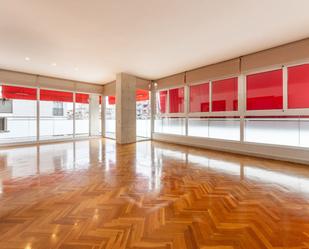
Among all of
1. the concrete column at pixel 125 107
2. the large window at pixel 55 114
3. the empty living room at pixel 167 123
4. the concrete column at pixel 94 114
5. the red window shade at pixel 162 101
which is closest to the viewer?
the empty living room at pixel 167 123

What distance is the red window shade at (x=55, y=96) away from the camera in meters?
7.41

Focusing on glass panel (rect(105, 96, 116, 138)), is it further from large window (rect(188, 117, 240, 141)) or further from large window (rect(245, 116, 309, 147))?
large window (rect(245, 116, 309, 147))

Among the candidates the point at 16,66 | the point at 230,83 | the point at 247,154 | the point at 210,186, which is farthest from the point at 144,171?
the point at 16,66

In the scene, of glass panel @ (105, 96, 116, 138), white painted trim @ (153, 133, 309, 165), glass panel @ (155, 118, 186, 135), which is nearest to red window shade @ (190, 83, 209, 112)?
glass panel @ (155, 118, 186, 135)

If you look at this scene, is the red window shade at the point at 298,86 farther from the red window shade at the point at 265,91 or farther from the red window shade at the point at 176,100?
the red window shade at the point at 176,100

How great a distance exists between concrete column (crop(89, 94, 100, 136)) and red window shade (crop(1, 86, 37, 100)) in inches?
102

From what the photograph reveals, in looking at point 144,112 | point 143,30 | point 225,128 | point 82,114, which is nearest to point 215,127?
point 225,128

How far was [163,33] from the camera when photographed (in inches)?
145

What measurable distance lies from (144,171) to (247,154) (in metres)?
3.20

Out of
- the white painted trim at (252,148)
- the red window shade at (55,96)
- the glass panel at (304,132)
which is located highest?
the red window shade at (55,96)

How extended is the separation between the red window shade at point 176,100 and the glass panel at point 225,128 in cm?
151

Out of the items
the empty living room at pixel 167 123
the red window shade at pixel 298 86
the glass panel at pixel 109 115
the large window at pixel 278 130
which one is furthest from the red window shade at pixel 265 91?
the glass panel at pixel 109 115

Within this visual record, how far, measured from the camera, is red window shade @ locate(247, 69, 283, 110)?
14.9 feet

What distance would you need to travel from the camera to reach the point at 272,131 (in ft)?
15.2
